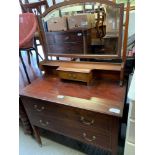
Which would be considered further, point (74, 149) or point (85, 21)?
point (74, 149)

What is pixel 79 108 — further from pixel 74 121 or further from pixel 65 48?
pixel 65 48

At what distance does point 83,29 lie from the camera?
123cm

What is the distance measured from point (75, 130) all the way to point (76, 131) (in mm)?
11

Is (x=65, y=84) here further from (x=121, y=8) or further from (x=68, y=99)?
(x=121, y=8)

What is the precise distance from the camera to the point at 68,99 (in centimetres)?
104

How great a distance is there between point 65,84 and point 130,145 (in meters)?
0.65

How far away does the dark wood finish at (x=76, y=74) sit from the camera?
3.77 ft

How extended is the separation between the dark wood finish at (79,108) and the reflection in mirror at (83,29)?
29 centimetres

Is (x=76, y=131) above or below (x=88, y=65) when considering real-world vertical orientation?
below

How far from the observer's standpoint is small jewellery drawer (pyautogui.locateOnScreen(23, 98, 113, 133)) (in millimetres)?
948

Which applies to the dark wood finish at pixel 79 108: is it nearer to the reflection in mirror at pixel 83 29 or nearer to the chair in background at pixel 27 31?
the reflection in mirror at pixel 83 29

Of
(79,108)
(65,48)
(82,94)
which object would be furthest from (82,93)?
(65,48)

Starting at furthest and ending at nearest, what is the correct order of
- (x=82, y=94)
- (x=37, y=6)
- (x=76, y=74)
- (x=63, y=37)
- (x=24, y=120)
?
(x=37, y=6) → (x=24, y=120) → (x=63, y=37) → (x=76, y=74) → (x=82, y=94)
